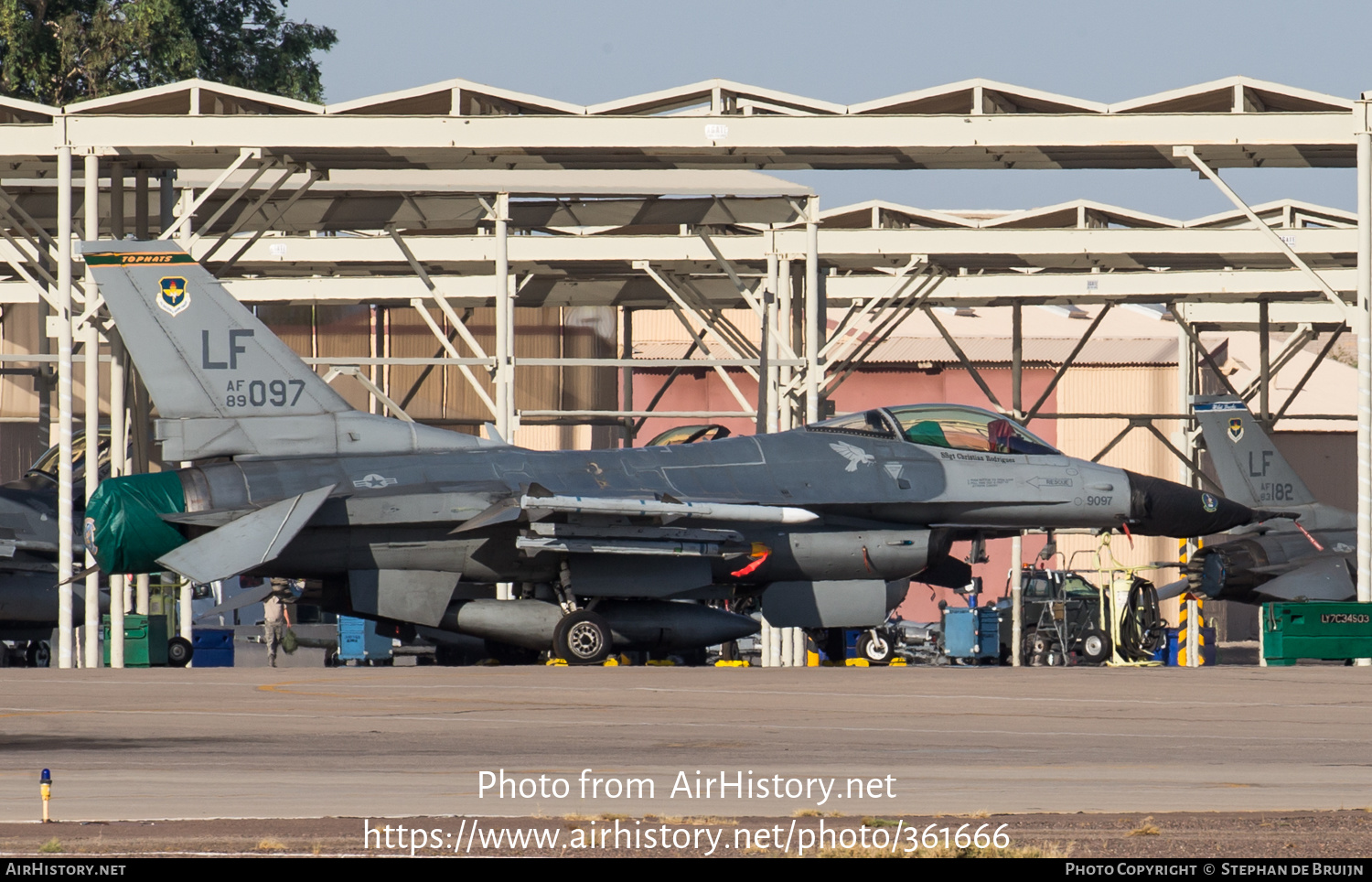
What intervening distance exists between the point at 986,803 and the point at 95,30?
4432cm

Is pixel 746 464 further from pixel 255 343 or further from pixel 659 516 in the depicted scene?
pixel 255 343

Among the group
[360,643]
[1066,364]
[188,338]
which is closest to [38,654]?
[360,643]

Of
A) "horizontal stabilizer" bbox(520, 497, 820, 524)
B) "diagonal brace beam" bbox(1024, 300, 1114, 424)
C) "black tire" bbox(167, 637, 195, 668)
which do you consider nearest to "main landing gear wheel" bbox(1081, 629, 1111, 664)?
"diagonal brace beam" bbox(1024, 300, 1114, 424)

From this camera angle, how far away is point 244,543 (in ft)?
56.1

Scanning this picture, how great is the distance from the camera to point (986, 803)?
27.8 feet

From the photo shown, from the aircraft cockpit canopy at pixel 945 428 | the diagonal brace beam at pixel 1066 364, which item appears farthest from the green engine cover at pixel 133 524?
the diagonal brace beam at pixel 1066 364

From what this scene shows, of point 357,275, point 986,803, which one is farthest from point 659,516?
point 357,275

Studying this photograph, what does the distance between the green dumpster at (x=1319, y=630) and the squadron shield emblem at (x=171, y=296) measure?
12625 millimetres

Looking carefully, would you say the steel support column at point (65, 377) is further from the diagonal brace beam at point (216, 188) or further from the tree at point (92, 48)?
the tree at point (92, 48)

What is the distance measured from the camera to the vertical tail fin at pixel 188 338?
18109 mm

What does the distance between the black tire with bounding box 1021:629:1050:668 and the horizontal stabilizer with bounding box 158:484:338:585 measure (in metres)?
21.8

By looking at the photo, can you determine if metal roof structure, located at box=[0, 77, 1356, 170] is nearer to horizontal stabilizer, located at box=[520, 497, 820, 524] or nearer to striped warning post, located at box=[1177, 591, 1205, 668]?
horizontal stabilizer, located at box=[520, 497, 820, 524]

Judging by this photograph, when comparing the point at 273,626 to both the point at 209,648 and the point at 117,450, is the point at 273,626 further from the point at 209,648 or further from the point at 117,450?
the point at 117,450

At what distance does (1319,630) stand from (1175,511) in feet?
6.97
